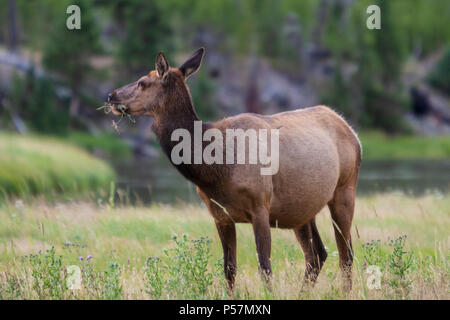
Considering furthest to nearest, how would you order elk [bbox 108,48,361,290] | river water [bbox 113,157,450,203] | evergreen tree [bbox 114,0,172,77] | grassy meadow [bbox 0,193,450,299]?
evergreen tree [bbox 114,0,172,77] < river water [bbox 113,157,450,203] < elk [bbox 108,48,361,290] < grassy meadow [bbox 0,193,450,299]

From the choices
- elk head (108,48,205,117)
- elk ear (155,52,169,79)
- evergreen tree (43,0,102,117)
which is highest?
evergreen tree (43,0,102,117)

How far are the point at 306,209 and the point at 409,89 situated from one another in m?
51.1

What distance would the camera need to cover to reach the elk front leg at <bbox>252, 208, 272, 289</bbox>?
20.6ft

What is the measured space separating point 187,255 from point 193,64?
1713 mm

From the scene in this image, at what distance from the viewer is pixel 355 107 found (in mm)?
49656

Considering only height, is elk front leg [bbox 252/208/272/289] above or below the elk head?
below

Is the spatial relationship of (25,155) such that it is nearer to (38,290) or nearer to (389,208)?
(389,208)

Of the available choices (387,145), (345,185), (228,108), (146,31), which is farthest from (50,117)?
(345,185)

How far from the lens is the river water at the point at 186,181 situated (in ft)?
62.9

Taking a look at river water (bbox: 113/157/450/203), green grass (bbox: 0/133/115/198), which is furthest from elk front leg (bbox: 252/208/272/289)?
green grass (bbox: 0/133/115/198)

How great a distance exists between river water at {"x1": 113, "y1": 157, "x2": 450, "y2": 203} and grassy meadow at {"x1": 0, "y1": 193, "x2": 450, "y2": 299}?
256 inches

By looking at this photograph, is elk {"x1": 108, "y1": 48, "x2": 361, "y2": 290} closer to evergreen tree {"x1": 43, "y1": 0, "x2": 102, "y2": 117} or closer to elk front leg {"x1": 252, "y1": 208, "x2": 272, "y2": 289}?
elk front leg {"x1": 252, "y1": 208, "x2": 272, "y2": 289}

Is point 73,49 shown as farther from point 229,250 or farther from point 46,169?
point 229,250

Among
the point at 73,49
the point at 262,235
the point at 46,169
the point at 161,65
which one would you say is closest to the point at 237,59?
the point at 73,49
